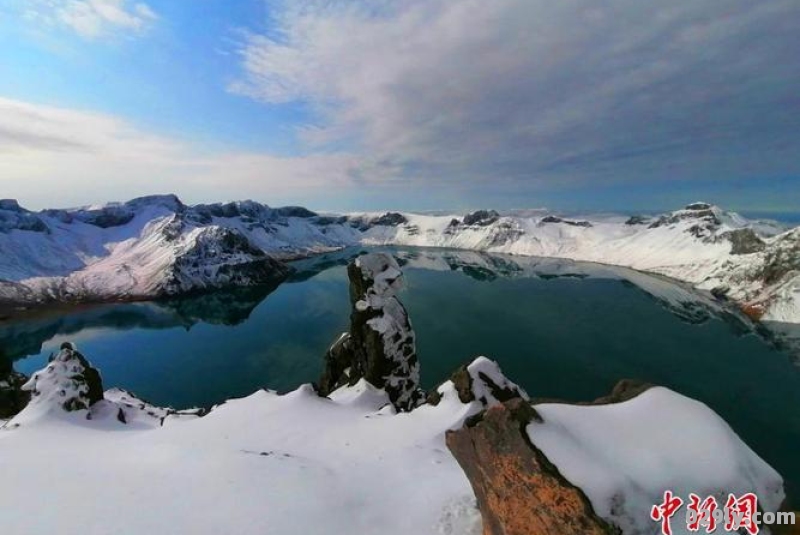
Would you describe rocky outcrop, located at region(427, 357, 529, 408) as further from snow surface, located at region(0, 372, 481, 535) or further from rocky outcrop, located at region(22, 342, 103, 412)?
rocky outcrop, located at region(22, 342, 103, 412)

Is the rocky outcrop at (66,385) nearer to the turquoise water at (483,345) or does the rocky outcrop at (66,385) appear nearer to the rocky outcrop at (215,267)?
A: the turquoise water at (483,345)

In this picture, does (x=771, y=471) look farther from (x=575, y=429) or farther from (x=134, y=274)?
(x=134, y=274)

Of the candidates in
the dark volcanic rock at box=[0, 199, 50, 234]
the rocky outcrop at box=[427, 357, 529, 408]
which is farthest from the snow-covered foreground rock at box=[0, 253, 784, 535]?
the dark volcanic rock at box=[0, 199, 50, 234]

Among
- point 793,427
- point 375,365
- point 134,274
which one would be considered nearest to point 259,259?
point 134,274

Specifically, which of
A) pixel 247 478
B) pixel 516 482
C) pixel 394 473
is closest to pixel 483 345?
pixel 394 473

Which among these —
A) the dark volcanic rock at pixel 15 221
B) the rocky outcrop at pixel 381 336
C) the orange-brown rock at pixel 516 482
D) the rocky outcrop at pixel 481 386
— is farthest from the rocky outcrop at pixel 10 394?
the dark volcanic rock at pixel 15 221

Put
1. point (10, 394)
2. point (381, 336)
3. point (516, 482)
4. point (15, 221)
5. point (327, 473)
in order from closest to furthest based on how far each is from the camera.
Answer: point (516, 482) → point (327, 473) → point (381, 336) → point (10, 394) → point (15, 221)

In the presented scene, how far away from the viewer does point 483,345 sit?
3098 inches

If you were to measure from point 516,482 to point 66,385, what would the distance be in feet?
119

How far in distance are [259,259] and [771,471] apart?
20135cm

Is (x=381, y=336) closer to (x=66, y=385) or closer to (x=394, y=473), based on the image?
(x=394, y=473)

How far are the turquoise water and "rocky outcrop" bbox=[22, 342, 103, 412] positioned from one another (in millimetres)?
25675

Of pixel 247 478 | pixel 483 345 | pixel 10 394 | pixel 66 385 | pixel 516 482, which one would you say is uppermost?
pixel 516 482

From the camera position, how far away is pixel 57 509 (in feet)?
44.5
